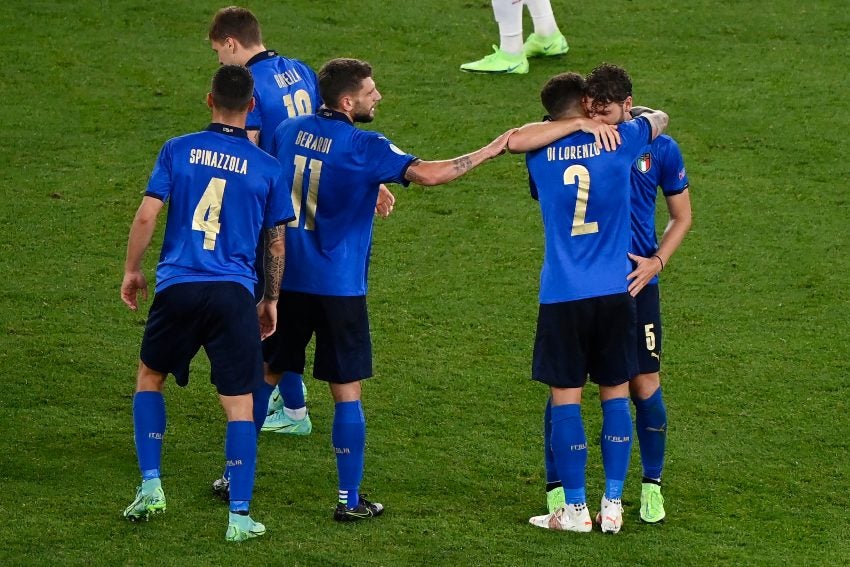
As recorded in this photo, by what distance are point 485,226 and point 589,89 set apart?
3615mm

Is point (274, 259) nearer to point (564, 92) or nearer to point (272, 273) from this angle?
point (272, 273)

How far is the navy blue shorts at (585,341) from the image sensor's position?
200 inches

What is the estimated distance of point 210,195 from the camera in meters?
4.93

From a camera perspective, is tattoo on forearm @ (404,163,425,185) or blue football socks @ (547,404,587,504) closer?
tattoo on forearm @ (404,163,425,185)

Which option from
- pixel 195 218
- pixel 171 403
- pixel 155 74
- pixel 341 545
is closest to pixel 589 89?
pixel 195 218

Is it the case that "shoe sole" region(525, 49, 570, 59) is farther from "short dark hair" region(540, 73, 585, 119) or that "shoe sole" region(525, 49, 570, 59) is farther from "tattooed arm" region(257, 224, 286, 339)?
"tattooed arm" region(257, 224, 286, 339)

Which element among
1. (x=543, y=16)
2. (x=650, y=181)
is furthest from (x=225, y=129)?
(x=543, y=16)

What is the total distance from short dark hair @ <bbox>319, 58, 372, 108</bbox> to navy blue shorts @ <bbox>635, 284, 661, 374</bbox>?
138 cm

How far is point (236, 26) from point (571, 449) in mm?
2399

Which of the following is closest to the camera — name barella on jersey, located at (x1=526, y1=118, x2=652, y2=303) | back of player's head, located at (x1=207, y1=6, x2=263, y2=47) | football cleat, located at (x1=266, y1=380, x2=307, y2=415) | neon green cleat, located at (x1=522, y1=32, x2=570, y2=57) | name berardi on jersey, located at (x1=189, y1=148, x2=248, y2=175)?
name berardi on jersey, located at (x1=189, y1=148, x2=248, y2=175)

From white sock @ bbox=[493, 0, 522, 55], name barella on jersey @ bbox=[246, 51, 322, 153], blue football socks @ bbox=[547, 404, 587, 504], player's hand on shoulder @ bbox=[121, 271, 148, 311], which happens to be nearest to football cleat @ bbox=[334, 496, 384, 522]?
blue football socks @ bbox=[547, 404, 587, 504]

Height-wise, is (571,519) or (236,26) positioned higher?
(236,26)

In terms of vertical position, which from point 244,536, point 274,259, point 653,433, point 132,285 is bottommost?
point 244,536

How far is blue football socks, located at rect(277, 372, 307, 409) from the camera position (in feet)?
20.7
